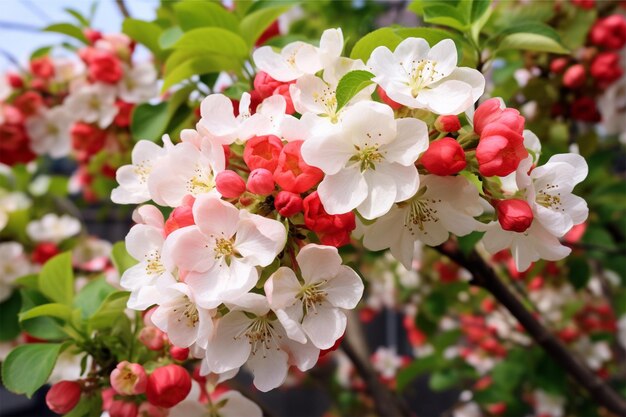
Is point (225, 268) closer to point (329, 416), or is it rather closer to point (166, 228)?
point (166, 228)

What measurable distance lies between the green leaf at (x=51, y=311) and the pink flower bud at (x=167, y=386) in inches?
7.5

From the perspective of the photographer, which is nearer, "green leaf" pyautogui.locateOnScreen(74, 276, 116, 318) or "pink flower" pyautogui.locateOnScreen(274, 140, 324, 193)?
"pink flower" pyautogui.locateOnScreen(274, 140, 324, 193)

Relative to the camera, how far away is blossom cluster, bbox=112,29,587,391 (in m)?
0.50

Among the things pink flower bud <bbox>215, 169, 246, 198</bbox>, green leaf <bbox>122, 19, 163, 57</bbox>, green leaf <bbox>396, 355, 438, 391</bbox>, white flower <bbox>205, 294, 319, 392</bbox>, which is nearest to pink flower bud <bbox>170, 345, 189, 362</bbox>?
white flower <bbox>205, 294, 319, 392</bbox>

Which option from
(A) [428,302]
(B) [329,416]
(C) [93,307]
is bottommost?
(B) [329,416]

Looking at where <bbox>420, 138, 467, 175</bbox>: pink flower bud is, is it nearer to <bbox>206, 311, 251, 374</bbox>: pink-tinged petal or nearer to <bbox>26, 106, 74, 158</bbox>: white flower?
<bbox>206, 311, 251, 374</bbox>: pink-tinged petal

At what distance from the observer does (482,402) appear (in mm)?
1767

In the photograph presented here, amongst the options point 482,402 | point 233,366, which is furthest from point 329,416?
point 233,366

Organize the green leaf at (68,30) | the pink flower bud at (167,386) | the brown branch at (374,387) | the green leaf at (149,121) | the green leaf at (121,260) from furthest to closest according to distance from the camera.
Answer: the brown branch at (374,387)
the green leaf at (68,30)
the green leaf at (149,121)
the green leaf at (121,260)
the pink flower bud at (167,386)

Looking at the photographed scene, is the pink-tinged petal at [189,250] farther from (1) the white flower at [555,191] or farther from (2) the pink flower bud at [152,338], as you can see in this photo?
(1) the white flower at [555,191]

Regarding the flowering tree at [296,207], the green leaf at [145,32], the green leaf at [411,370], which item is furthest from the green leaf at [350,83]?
the green leaf at [411,370]

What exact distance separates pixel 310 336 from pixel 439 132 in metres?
0.24

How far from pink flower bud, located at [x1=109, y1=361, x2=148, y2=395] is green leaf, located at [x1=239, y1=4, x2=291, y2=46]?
19.5 inches

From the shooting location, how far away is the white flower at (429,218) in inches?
21.4
